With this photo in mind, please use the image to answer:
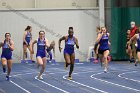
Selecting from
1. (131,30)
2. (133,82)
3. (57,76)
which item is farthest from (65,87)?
(131,30)

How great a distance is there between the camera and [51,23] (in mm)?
28594

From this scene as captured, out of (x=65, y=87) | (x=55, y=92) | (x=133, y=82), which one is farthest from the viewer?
(x=133, y=82)

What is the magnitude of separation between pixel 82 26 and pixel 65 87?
47.4 feet

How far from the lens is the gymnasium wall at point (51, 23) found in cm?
2844

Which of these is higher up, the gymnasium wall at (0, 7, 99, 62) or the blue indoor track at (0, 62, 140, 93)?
the gymnasium wall at (0, 7, 99, 62)

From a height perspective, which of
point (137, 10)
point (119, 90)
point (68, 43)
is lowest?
point (119, 90)

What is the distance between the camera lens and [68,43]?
17.4 meters

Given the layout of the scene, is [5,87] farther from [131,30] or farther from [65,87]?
[131,30]

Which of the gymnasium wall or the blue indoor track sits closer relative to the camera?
the blue indoor track

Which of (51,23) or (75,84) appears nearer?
(75,84)

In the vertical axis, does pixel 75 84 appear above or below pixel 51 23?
below

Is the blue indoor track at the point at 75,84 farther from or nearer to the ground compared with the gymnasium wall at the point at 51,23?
nearer to the ground

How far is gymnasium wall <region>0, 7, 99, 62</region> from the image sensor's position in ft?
93.3

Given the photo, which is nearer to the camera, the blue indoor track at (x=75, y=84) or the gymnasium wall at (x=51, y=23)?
the blue indoor track at (x=75, y=84)
